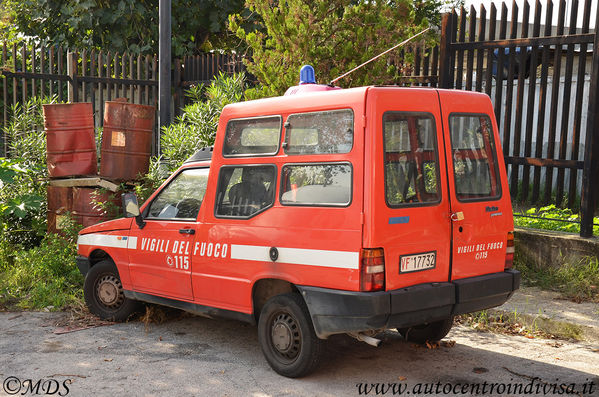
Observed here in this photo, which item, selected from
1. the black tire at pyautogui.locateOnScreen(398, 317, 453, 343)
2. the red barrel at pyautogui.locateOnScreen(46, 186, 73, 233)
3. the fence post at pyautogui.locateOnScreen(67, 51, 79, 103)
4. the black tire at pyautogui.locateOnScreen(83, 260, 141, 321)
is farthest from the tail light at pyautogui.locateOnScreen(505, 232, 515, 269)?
the fence post at pyautogui.locateOnScreen(67, 51, 79, 103)

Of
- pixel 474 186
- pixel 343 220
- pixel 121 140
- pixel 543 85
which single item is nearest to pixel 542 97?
pixel 543 85

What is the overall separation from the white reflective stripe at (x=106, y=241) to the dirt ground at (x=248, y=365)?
0.78m

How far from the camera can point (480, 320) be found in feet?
21.1

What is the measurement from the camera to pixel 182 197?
591 centimetres

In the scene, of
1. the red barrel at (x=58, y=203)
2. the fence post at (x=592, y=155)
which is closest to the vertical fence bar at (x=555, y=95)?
the fence post at (x=592, y=155)

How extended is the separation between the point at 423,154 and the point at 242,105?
5.02 feet

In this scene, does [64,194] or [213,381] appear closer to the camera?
[213,381]

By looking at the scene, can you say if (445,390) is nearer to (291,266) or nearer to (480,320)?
(291,266)

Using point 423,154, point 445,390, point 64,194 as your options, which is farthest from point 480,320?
point 64,194

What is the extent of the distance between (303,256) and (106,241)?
8.27ft

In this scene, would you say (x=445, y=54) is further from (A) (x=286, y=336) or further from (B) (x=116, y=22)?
(B) (x=116, y=22)

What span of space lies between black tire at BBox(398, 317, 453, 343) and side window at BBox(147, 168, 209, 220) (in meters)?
2.10

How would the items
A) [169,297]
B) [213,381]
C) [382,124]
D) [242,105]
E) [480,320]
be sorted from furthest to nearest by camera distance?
[480,320]
[169,297]
[242,105]
[213,381]
[382,124]

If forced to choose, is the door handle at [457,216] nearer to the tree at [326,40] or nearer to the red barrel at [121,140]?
the tree at [326,40]
